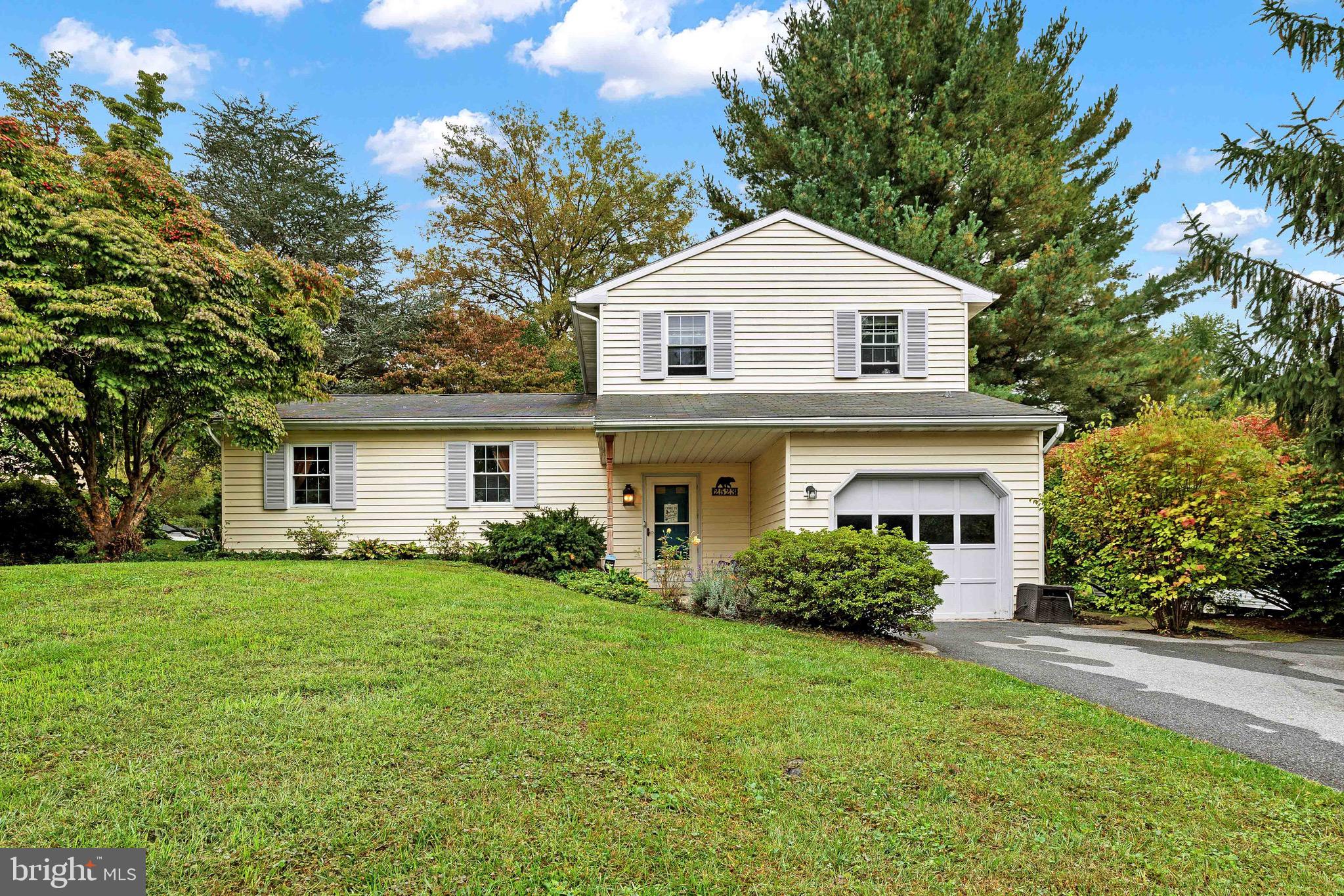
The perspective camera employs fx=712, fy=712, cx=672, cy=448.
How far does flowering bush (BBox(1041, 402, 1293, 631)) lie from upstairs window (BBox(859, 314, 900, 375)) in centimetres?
398

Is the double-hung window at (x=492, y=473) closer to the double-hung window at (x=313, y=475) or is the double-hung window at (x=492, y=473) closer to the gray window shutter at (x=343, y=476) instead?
the gray window shutter at (x=343, y=476)

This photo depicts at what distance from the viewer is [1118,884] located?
2.96 meters

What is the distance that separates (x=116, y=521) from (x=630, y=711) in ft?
35.5

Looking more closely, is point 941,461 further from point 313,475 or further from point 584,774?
point 313,475

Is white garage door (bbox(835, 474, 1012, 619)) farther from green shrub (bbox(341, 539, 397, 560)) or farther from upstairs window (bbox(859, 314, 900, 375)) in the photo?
green shrub (bbox(341, 539, 397, 560))

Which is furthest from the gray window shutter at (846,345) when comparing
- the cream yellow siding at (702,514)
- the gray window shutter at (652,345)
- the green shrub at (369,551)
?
the green shrub at (369,551)

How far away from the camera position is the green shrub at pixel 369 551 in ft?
40.3

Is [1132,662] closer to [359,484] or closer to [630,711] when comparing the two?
[630,711]

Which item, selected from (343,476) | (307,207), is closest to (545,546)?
(343,476)

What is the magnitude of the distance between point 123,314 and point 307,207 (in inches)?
790

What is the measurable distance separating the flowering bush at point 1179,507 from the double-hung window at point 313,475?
1235 cm

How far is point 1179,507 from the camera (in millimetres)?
9008

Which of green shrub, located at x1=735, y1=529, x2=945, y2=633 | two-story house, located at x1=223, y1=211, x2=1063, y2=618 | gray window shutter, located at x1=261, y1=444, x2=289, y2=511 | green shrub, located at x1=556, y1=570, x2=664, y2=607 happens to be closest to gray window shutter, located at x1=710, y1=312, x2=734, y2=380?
two-story house, located at x1=223, y1=211, x2=1063, y2=618

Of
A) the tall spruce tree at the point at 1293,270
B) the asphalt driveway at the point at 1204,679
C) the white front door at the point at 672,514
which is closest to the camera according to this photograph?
the asphalt driveway at the point at 1204,679
